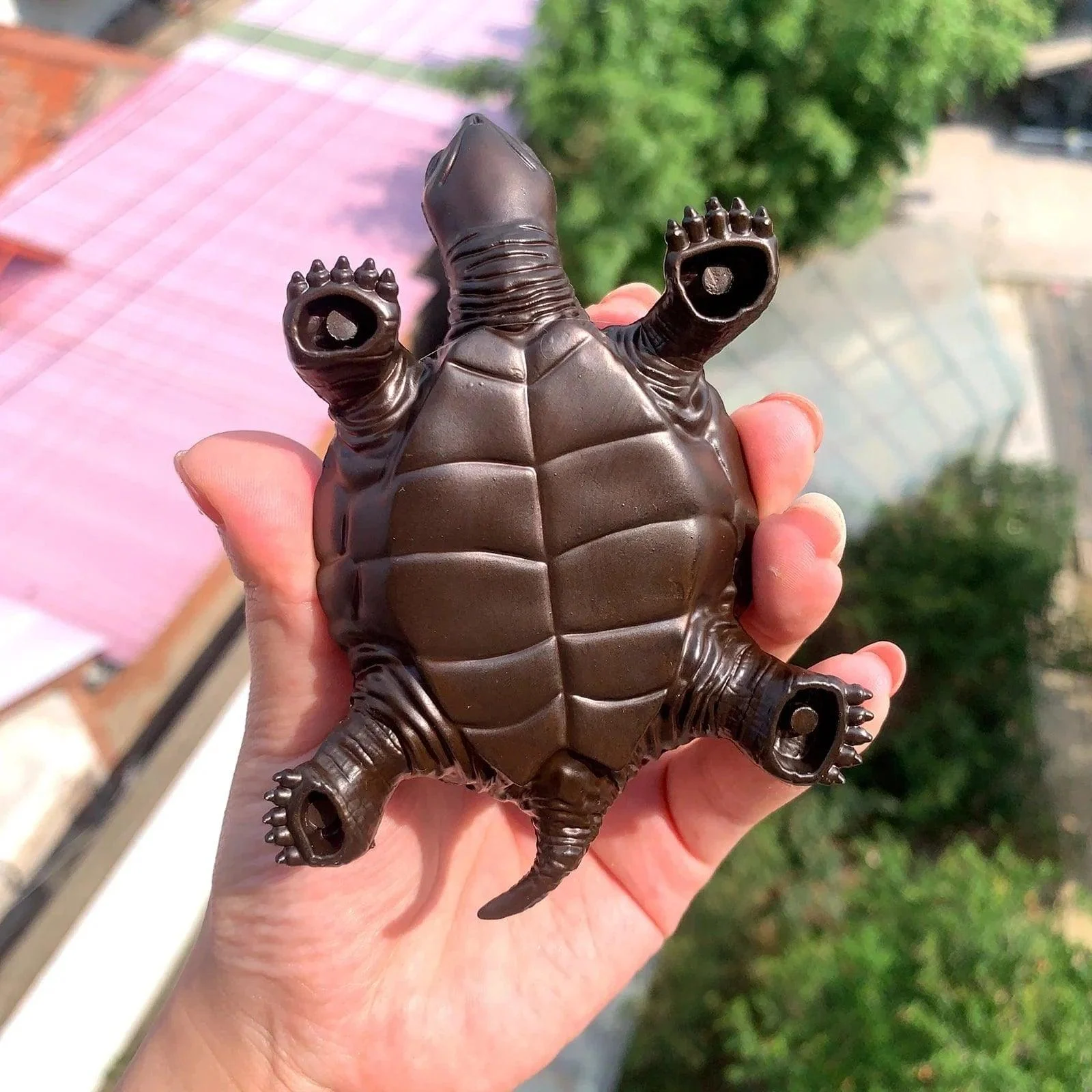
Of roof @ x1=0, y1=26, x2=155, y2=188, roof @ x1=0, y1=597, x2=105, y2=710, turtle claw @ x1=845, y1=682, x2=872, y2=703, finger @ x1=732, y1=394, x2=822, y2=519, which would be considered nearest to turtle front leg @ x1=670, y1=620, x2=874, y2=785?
turtle claw @ x1=845, y1=682, x2=872, y2=703

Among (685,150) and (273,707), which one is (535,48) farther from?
(273,707)

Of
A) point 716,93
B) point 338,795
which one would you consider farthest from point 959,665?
point 338,795

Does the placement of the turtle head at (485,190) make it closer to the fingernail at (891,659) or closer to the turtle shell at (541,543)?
the turtle shell at (541,543)

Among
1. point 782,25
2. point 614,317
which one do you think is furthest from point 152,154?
point 614,317

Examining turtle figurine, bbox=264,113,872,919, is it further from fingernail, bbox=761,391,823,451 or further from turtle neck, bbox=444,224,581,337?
fingernail, bbox=761,391,823,451

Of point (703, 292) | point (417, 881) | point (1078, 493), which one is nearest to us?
point (703, 292)

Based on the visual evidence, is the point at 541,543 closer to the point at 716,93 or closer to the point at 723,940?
the point at 723,940

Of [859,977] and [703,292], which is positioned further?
[859,977]
